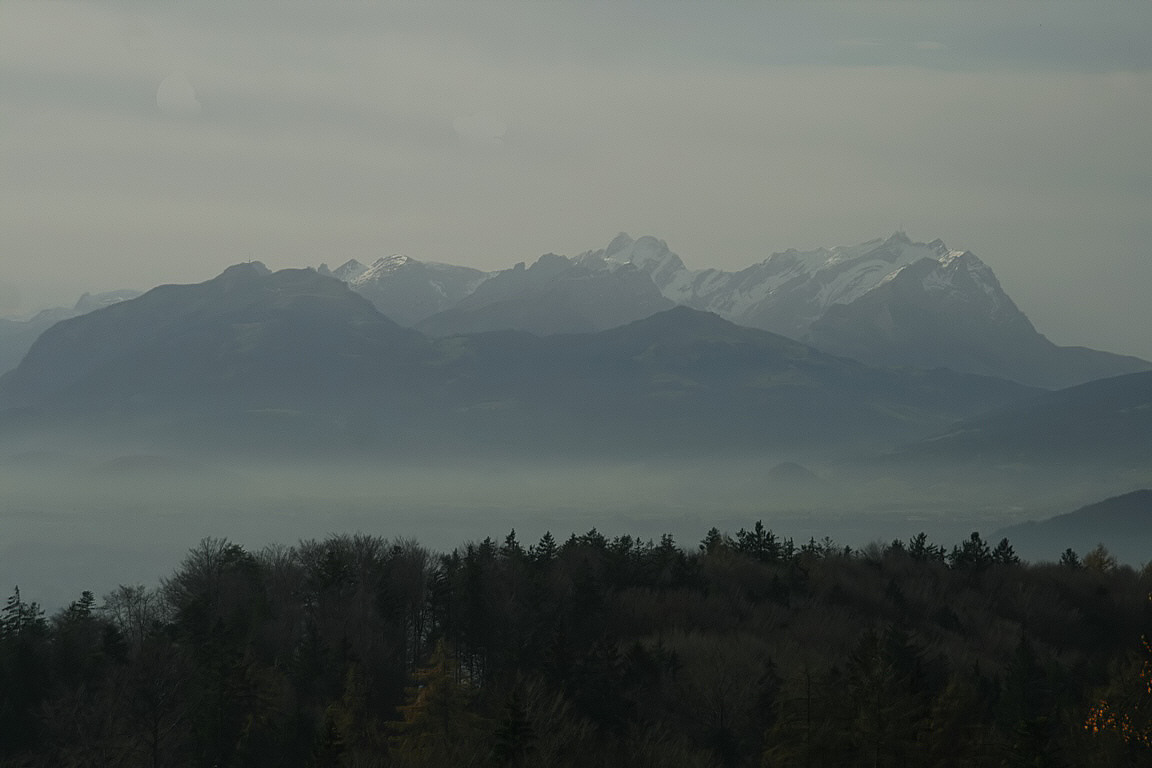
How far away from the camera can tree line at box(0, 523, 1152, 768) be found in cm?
7325

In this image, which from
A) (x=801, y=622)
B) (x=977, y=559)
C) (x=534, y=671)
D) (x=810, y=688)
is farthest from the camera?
(x=977, y=559)

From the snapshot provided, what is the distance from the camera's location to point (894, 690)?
249 ft

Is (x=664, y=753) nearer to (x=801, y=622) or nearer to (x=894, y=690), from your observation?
(x=894, y=690)

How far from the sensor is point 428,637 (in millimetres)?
123938

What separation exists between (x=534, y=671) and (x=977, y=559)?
10016 centimetres

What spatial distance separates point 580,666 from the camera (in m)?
91.4

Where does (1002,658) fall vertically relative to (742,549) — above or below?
below

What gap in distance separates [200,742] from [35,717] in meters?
17.5

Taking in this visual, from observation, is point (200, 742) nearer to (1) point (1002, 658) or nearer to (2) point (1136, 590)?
(1) point (1002, 658)

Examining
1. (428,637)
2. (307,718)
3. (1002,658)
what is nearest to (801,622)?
(1002,658)

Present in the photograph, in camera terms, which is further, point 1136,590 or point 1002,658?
point 1136,590

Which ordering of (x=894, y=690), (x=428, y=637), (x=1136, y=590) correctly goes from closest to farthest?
(x=894, y=690), (x=428, y=637), (x=1136, y=590)

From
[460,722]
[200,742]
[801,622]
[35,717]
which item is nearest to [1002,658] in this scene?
[801,622]

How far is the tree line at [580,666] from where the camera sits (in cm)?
7325
